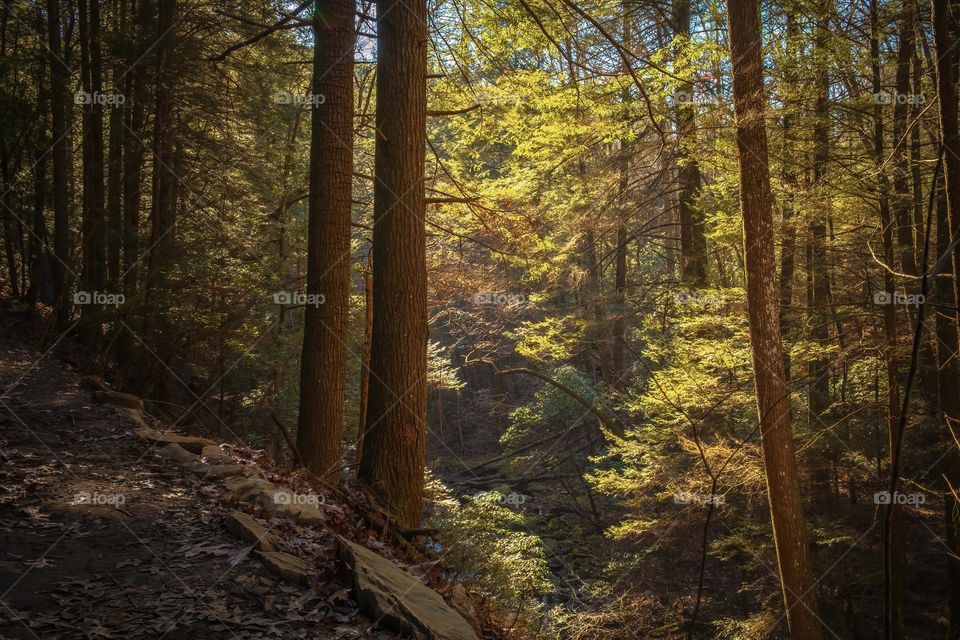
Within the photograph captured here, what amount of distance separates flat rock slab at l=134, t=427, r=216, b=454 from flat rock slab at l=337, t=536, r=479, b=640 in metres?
2.84

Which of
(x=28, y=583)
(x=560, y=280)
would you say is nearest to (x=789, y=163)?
(x=28, y=583)

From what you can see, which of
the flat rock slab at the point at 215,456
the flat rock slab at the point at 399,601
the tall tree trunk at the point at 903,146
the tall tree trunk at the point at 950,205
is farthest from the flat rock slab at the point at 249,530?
the tall tree trunk at the point at 903,146

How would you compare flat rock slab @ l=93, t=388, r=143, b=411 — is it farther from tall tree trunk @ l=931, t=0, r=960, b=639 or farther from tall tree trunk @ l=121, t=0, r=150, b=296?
tall tree trunk @ l=931, t=0, r=960, b=639

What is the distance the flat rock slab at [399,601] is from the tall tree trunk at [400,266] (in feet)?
4.08

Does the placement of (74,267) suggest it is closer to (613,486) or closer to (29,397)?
(29,397)

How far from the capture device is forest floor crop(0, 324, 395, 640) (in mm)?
2814

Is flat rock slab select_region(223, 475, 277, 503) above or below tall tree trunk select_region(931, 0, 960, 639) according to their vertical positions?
below

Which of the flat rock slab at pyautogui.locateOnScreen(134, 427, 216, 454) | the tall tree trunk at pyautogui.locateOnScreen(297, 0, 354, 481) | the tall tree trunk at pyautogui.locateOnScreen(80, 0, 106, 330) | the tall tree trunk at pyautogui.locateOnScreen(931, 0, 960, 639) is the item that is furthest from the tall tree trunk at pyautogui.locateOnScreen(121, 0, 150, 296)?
the tall tree trunk at pyautogui.locateOnScreen(931, 0, 960, 639)

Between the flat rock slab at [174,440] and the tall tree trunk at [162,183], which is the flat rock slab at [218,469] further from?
the tall tree trunk at [162,183]

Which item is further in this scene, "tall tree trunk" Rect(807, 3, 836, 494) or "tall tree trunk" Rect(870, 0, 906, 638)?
"tall tree trunk" Rect(870, 0, 906, 638)

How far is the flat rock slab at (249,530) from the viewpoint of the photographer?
360cm

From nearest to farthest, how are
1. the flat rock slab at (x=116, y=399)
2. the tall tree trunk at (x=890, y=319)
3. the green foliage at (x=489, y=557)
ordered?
the green foliage at (x=489, y=557), the flat rock slab at (x=116, y=399), the tall tree trunk at (x=890, y=319)

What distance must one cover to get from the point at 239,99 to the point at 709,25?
999 cm

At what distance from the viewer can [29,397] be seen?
6.64 metres
